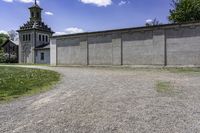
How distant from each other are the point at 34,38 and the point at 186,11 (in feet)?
101

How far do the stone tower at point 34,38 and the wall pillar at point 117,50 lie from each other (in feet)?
87.6

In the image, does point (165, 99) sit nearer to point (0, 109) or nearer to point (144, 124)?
point (144, 124)

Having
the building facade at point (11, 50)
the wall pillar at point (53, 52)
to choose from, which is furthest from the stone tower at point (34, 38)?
the wall pillar at point (53, 52)

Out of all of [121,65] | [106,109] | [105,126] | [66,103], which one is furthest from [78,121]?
[121,65]

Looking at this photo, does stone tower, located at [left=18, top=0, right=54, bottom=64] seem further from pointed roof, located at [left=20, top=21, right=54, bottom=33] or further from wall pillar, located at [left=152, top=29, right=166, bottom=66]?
wall pillar, located at [left=152, top=29, right=166, bottom=66]

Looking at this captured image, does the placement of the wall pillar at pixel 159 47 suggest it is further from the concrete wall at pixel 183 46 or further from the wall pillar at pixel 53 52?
the wall pillar at pixel 53 52

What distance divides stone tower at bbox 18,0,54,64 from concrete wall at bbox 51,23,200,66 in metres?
21.3

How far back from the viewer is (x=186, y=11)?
Answer: 127 feet

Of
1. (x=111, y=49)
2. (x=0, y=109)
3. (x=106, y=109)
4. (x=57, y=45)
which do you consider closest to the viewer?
(x=106, y=109)

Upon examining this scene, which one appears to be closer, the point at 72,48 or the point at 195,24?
the point at 195,24

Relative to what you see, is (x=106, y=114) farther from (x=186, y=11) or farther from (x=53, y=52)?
(x=186, y=11)

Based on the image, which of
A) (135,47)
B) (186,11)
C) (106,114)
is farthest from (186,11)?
(106,114)

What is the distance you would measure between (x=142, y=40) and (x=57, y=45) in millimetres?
12265

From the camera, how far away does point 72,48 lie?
29.5 metres
